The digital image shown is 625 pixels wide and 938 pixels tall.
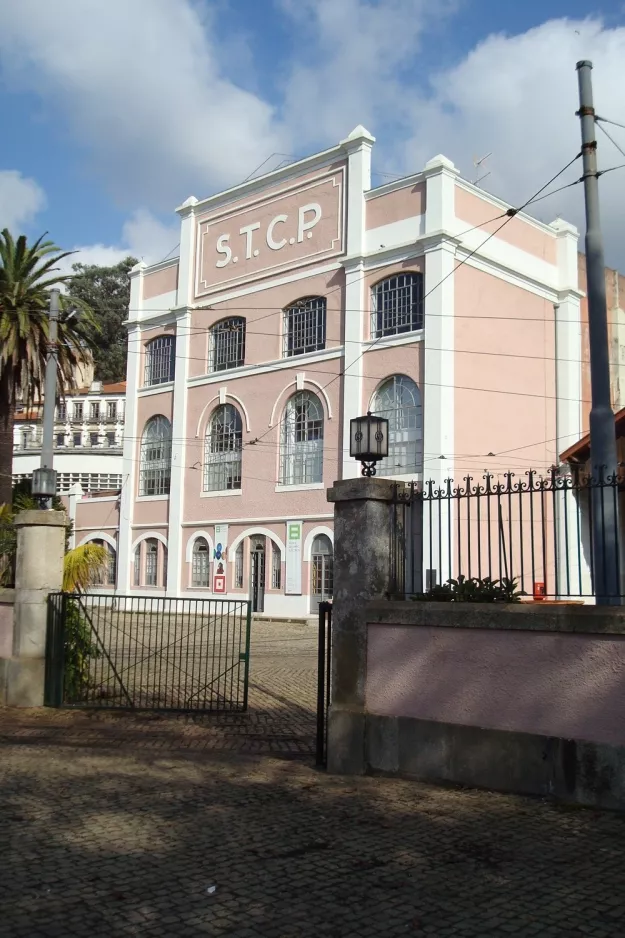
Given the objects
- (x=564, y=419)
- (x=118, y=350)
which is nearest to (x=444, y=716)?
(x=564, y=419)

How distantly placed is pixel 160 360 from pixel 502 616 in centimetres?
3375

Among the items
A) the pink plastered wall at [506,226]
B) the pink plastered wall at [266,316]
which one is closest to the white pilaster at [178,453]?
the pink plastered wall at [266,316]

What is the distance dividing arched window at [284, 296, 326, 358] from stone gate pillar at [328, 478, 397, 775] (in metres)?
24.4

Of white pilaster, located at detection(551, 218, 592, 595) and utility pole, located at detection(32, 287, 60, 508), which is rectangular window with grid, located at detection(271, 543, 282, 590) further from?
utility pole, located at detection(32, 287, 60, 508)

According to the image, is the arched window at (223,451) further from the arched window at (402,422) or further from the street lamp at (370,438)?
the street lamp at (370,438)

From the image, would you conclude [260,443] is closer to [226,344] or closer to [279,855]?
[226,344]

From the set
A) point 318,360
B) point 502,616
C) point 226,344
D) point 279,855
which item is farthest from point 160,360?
point 279,855

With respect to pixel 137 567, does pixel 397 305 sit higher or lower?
higher

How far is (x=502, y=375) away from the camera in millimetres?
30016

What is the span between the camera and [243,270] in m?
35.4

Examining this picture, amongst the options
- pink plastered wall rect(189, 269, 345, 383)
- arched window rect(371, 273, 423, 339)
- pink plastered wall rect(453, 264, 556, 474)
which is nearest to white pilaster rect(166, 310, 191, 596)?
pink plastered wall rect(189, 269, 345, 383)

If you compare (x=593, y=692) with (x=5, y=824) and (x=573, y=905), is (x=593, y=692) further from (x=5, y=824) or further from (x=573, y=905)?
(x=5, y=824)

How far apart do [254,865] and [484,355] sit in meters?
25.3

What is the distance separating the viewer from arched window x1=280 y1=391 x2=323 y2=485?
105 ft
